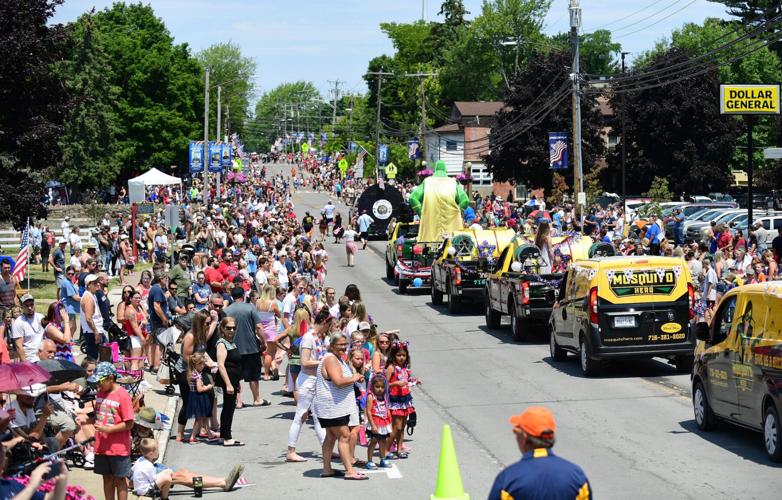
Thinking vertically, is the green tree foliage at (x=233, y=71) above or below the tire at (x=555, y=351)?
above

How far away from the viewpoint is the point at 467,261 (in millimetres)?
30344

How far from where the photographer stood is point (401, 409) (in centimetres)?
1412

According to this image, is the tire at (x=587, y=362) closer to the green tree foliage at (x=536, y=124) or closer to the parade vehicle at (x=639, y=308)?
the parade vehicle at (x=639, y=308)

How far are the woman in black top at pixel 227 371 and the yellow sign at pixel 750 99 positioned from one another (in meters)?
29.7

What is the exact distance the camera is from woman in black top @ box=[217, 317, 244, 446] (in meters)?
15.4

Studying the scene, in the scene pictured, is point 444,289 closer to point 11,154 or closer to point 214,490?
point 11,154

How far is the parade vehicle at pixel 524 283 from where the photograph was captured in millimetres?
24531

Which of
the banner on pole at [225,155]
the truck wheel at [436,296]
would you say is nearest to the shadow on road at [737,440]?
the truck wheel at [436,296]

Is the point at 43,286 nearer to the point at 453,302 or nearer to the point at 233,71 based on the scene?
the point at 453,302

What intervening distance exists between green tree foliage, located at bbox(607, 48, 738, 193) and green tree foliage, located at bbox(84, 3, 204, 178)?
37.7m

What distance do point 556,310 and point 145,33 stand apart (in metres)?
81.8

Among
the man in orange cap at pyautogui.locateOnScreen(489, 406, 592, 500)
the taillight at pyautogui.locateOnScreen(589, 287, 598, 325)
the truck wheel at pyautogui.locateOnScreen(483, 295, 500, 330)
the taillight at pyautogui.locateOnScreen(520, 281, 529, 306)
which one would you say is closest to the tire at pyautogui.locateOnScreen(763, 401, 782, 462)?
the taillight at pyautogui.locateOnScreen(589, 287, 598, 325)

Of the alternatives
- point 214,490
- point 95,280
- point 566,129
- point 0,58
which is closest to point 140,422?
point 214,490

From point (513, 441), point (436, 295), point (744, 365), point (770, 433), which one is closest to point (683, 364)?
point (513, 441)
